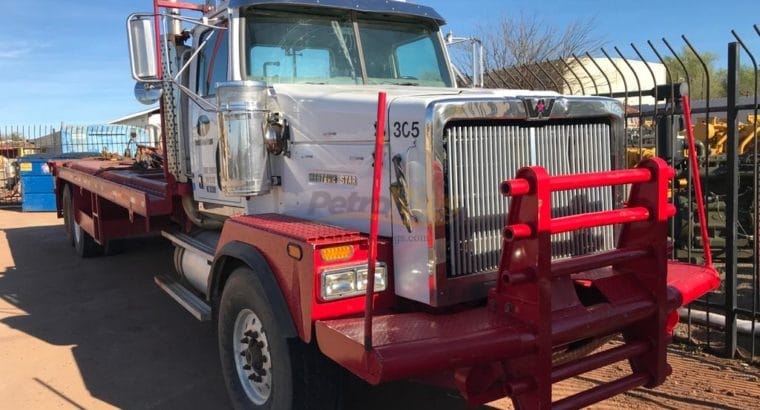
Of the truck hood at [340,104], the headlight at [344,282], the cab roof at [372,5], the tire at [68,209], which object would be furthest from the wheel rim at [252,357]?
the tire at [68,209]

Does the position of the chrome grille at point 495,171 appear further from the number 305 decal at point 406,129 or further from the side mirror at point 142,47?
the side mirror at point 142,47

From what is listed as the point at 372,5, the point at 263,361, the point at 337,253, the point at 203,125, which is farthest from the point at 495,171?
the point at 203,125

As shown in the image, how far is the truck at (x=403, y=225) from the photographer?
2791mm

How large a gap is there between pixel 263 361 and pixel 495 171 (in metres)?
1.78

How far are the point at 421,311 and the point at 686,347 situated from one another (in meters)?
3.07

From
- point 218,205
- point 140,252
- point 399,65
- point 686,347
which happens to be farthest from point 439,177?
point 140,252

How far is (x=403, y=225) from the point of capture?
129 inches

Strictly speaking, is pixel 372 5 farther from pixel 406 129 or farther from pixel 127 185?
pixel 127 185

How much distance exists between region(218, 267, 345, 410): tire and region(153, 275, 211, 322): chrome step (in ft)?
2.39

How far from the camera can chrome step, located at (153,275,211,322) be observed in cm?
480

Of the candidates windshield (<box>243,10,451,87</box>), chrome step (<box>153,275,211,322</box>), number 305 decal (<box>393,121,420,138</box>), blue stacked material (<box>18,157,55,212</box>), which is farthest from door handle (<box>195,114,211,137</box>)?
blue stacked material (<box>18,157,55,212</box>)

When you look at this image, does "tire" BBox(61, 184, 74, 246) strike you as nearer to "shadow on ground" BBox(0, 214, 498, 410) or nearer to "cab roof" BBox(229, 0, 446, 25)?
"shadow on ground" BBox(0, 214, 498, 410)

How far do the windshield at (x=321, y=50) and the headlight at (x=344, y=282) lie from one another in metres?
1.77

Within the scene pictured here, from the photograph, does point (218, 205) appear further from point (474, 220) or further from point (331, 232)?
point (474, 220)
